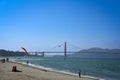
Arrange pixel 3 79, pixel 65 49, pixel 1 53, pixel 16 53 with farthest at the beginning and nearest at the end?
pixel 16 53, pixel 1 53, pixel 65 49, pixel 3 79

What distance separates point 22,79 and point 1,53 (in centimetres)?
16248

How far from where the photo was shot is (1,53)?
170 m

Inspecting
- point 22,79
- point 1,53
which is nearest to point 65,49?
point 1,53

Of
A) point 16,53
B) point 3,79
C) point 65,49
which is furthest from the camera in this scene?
point 16,53

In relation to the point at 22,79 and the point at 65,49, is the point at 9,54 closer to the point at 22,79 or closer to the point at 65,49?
the point at 65,49

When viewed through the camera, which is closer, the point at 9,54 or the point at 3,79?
the point at 3,79

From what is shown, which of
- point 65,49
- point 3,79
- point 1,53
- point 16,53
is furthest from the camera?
point 16,53

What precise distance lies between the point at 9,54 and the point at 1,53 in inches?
410

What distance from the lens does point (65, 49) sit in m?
112

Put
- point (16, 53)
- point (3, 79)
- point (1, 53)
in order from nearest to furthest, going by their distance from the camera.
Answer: point (3, 79), point (1, 53), point (16, 53)

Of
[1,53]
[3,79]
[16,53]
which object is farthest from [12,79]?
[16,53]

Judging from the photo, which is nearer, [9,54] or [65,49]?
[65,49]

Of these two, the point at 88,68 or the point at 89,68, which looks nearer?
the point at 88,68

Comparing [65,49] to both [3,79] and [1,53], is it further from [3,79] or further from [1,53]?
[3,79]
